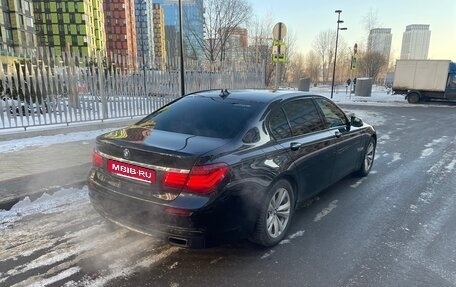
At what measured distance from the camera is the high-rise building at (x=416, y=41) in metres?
70.4

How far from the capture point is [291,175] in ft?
12.1

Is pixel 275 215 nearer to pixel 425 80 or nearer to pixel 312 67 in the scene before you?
pixel 425 80

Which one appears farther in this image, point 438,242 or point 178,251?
point 438,242

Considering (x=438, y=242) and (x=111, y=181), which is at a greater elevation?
(x=111, y=181)

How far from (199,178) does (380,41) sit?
50352mm

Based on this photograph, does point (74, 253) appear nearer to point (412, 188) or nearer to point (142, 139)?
point (142, 139)

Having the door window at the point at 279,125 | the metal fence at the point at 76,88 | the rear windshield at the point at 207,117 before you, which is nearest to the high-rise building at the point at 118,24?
the metal fence at the point at 76,88

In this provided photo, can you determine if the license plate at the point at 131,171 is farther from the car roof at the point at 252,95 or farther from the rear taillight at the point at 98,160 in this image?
the car roof at the point at 252,95

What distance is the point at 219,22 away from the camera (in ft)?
87.7

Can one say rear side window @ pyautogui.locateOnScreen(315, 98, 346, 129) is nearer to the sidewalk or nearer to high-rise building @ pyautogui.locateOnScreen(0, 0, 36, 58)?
the sidewalk

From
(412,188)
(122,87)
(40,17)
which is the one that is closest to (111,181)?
(412,188)

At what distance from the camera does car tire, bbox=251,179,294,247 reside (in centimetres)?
334

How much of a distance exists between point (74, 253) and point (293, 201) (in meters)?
2.30

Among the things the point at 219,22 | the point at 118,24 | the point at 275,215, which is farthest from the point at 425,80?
the point at 118,24
